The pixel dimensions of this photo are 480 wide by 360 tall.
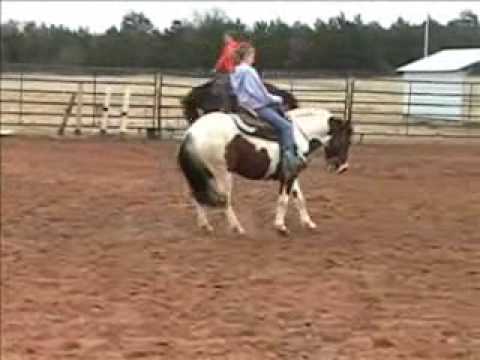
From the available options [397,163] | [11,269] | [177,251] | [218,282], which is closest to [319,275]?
[218,282]

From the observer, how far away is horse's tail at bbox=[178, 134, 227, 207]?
5.58m

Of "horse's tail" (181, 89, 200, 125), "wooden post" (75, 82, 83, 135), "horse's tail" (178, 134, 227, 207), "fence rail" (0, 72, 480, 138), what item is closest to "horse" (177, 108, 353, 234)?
"horse's tail" (178, 134, 227, 207)

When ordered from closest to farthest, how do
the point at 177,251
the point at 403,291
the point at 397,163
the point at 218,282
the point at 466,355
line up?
1. the point at 466,355
2. the point at 403,291
3. the point at 218,282
4. the point at 177,251
5. the point at 397,163

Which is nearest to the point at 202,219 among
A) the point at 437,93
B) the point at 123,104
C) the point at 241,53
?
the point at 241,53

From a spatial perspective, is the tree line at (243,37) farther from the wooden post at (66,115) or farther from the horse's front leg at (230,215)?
the wooden post at (66,115)

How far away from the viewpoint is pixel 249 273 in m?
4.55

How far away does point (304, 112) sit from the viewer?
5.73 m

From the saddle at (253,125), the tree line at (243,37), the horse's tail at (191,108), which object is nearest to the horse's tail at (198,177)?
the saddle at (253,125)

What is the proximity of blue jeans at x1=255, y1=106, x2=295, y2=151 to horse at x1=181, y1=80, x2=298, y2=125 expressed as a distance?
35.0 inches

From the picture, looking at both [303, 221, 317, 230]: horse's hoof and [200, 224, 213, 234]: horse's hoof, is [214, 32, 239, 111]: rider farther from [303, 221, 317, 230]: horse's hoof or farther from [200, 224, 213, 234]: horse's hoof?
[303, 221, 317, 230]: horse's hoof

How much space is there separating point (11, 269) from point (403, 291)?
5.29 feet

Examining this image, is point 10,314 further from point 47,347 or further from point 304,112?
point 304,112

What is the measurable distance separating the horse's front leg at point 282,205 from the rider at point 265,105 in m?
0.06

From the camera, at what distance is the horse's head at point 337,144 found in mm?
5801
